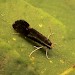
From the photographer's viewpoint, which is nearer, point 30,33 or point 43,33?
point 30,33

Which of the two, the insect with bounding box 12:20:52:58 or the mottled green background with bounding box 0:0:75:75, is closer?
the mottled green background with bounding box 0:0:75:75

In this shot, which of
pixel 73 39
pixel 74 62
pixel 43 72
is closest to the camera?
pixel 43 72

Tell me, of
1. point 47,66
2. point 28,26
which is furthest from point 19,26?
point 47,66

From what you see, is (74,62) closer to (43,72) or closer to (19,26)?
(43,72)

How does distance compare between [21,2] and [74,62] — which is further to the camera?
[21,2]
